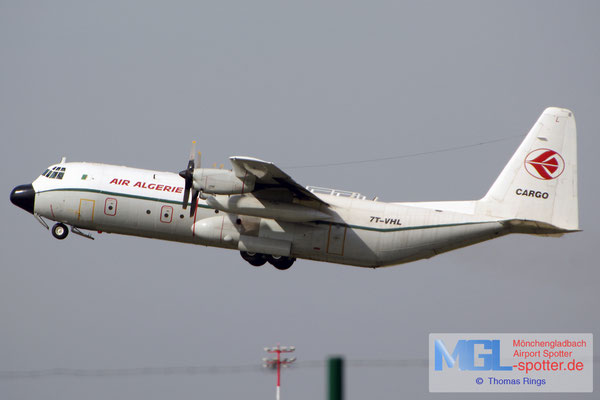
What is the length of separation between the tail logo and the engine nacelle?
10158 mm

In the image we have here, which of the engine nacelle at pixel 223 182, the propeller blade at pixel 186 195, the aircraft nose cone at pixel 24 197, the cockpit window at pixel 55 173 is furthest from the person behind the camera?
the aircraft nose cone at pixel 24 197

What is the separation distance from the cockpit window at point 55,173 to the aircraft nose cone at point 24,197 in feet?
2.49

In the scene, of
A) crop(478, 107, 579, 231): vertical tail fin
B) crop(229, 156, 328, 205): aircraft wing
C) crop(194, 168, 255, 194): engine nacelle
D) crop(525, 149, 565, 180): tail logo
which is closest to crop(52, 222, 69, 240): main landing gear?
crop(194, 168, 255, 194): engine nacelle

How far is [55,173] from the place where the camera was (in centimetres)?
3078

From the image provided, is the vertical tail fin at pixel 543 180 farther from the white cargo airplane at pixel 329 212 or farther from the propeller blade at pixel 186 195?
the propeller blade at pixel 186 195

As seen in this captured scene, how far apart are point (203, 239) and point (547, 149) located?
41.2ft

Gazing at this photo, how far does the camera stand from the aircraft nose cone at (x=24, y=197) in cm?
3073

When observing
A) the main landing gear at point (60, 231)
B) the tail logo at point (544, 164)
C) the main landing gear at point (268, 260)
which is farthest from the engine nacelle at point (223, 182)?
the tail logo at point (544, 164)

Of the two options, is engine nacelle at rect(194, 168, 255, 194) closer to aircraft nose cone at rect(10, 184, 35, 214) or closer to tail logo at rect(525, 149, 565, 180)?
aircraft nose cone at rect(10, 184, 35, 214)

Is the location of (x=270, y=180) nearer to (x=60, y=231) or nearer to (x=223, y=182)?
(x=223, y=182)

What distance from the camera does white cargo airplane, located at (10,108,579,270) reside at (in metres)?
28.3

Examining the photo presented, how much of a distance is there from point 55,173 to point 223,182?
7.78 m

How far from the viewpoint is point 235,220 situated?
28984 mm

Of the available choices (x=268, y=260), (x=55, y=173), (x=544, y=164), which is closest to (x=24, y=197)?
(x=55, y=173)
